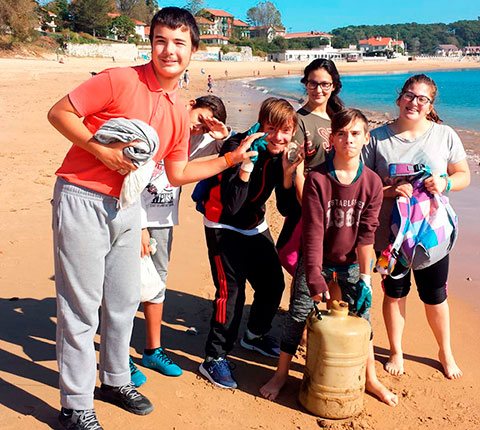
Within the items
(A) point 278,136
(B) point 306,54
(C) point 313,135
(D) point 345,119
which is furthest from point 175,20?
(B) point 306,54

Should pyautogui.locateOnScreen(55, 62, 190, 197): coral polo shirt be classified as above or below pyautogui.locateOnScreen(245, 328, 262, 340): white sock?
above

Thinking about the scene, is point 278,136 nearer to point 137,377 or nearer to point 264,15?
point 137,377

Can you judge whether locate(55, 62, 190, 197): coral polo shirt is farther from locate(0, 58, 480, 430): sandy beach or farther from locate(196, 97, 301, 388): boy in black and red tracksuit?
locate(0, 58, 480, 430): sandy beach

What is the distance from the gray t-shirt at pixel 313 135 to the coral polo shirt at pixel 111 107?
3.95 feet

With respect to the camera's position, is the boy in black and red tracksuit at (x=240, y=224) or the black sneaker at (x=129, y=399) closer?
the black sneaker at (x=129, y=399)

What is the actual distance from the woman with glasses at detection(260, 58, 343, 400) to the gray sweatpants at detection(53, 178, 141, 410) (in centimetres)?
99

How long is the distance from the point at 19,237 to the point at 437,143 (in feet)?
14.2

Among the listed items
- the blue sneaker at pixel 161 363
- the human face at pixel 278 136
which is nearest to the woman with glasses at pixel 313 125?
the human face at pixel 278 136

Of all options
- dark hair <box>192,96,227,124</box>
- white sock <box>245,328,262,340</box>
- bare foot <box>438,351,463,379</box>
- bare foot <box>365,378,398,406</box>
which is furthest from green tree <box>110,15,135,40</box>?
bare foot <box>365,378,398,406</box>

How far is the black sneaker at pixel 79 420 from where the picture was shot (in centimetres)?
273

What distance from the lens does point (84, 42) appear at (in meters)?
65.4

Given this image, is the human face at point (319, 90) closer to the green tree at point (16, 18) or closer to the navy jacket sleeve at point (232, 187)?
the navy jacket sleeve at point (232, 187)

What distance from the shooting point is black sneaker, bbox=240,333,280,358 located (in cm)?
383

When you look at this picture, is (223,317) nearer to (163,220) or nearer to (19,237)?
(163,220)
